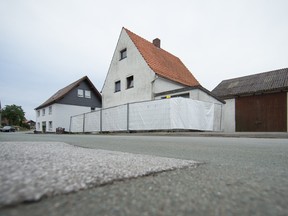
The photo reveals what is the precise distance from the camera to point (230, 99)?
17.3m

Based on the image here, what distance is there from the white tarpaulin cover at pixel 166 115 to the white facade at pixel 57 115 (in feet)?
46.3

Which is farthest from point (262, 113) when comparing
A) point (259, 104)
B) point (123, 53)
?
point (123, 53)

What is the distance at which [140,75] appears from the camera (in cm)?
1695

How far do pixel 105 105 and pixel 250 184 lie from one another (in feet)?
66.6

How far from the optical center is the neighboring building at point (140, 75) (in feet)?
52.2

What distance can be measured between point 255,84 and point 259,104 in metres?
2.32

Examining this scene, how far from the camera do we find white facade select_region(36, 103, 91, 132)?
26298mm

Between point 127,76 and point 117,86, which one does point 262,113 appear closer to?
point 127,76

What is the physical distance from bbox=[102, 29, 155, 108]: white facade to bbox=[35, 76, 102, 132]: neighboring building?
856 cm

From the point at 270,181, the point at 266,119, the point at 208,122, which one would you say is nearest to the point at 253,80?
the point at 266,119

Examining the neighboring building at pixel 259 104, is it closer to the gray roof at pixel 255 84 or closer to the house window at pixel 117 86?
the gray roof at pixel 255 84

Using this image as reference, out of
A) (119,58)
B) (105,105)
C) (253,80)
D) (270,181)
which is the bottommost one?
(270,181)

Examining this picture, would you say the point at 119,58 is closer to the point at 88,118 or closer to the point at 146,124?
the point at 88,118

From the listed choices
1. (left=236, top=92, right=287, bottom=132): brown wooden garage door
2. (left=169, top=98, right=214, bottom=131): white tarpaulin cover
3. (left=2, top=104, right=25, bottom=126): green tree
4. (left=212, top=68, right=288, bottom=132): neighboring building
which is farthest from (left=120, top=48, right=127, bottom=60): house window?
(left=2, top=104, right=25, bottom=126): green tree
